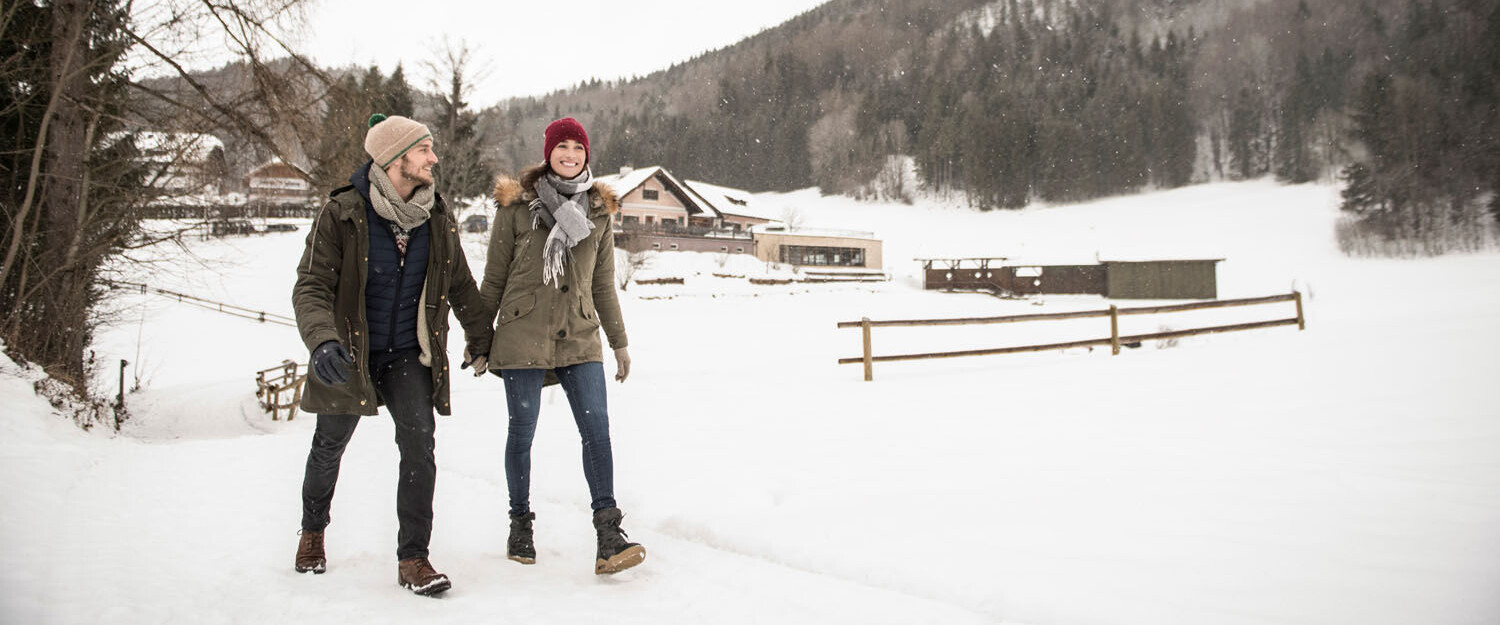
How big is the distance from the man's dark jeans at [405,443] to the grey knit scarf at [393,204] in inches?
19.5

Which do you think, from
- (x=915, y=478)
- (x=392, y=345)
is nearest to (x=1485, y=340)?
(x=915, y=478)

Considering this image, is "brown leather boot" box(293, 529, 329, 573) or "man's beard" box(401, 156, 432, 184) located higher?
"man's beard" box(401, 156, 432, 184)

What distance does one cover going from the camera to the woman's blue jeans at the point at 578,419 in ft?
9.09

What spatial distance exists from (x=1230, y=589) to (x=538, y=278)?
306 cm

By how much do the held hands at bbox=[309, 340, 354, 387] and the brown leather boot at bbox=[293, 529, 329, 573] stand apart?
78 cm

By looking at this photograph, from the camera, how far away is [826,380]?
925 cm

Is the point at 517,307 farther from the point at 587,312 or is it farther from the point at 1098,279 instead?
the point at 1098,279

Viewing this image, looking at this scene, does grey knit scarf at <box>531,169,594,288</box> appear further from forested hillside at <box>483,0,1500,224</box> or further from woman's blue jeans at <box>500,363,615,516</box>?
forested hillside at <box>483,0,1500,224</box>

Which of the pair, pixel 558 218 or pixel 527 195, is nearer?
pixel 558 218

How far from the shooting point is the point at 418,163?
2.54 m

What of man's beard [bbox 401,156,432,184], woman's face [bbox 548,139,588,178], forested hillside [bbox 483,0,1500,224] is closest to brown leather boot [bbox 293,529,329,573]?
man's beard [bbox 401,156,432,184]

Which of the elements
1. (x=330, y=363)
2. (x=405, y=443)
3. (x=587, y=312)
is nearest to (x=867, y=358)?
(x=587, y=312)

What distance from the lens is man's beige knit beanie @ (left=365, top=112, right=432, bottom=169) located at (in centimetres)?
249

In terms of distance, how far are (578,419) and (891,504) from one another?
1.89 metres
